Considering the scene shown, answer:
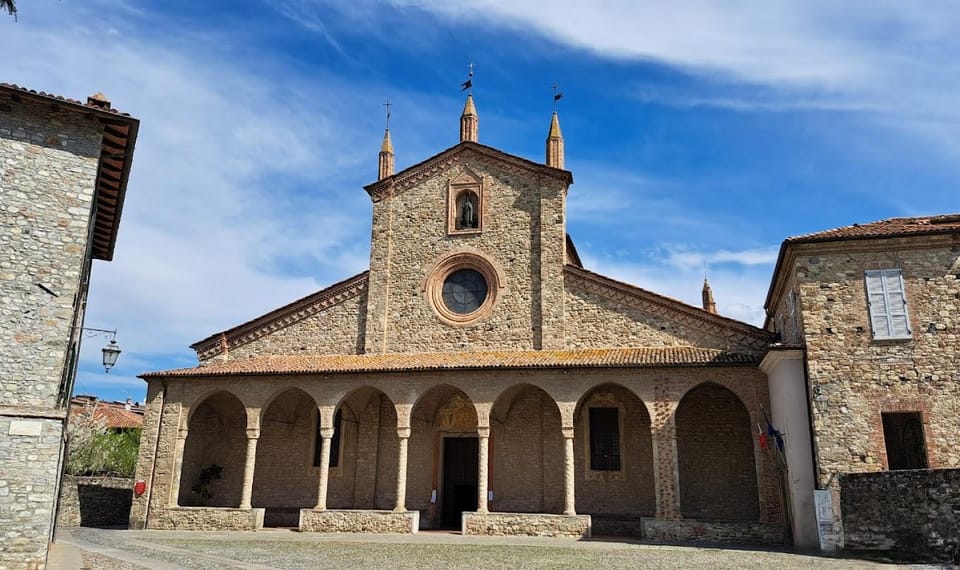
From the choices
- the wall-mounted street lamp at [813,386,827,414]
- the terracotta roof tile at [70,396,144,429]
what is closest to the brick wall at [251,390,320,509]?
the wall-mounted street lamp at [813,386,827,414]

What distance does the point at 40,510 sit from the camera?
35.7ft

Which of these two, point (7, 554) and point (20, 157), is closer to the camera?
point (7, 554)

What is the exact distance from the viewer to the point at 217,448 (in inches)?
979

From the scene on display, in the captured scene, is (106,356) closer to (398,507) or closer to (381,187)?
(398,507)

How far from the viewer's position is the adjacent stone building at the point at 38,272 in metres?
10.8

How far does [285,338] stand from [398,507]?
737cm

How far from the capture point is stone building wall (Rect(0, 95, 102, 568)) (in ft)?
35.6

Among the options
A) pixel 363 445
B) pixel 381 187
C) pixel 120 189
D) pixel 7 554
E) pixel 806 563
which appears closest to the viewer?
pixel 7 554

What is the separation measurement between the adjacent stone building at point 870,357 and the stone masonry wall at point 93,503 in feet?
70.8

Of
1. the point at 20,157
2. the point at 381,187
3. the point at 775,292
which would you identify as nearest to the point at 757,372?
the point at 775,292

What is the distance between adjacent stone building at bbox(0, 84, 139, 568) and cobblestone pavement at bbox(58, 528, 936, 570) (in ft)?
7.12

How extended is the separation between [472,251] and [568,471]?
7.98 metres

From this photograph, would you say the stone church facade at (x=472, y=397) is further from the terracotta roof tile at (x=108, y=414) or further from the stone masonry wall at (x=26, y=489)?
the terracotta roof tile at (x=108, y=414)

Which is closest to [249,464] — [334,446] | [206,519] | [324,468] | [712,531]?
[206,519]
